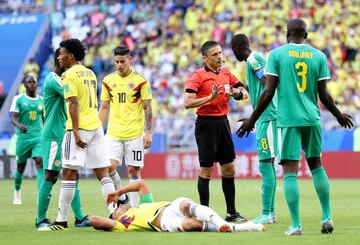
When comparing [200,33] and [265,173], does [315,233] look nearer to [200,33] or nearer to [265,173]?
[265,173]

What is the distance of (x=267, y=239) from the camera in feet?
38.5

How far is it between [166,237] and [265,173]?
3.19 meters

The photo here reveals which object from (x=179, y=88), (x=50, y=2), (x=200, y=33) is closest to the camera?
(x=179, y=88)

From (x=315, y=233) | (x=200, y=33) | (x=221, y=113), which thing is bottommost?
(x=315, y=233)

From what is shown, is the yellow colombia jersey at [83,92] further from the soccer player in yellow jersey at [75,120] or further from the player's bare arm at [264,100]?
the player's bare arm at [264,100]

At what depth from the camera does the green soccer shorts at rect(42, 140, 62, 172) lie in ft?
46.4

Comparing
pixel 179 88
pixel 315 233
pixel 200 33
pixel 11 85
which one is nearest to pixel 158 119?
pixel 179 88

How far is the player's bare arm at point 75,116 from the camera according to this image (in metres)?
13.6

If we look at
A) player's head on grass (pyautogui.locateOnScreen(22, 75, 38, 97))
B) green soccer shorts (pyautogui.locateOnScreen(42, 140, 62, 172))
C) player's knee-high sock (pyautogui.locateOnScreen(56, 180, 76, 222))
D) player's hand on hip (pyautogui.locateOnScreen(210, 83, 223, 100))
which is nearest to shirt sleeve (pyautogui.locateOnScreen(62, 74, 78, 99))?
green soccer shorts (pyautogui.locateOnScreen(42, 140, 62, 172))

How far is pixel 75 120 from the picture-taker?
44.6 feet

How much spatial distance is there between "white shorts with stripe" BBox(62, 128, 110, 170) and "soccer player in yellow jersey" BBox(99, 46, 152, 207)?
2.17 metres

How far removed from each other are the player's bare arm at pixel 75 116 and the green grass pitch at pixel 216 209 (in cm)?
118

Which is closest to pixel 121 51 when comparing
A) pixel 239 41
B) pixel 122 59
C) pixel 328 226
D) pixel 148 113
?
pixel 122 59

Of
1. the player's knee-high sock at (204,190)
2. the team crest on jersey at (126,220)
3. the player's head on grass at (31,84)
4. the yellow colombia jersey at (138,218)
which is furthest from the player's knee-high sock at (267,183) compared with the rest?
the player's head on grass at (31,84)
